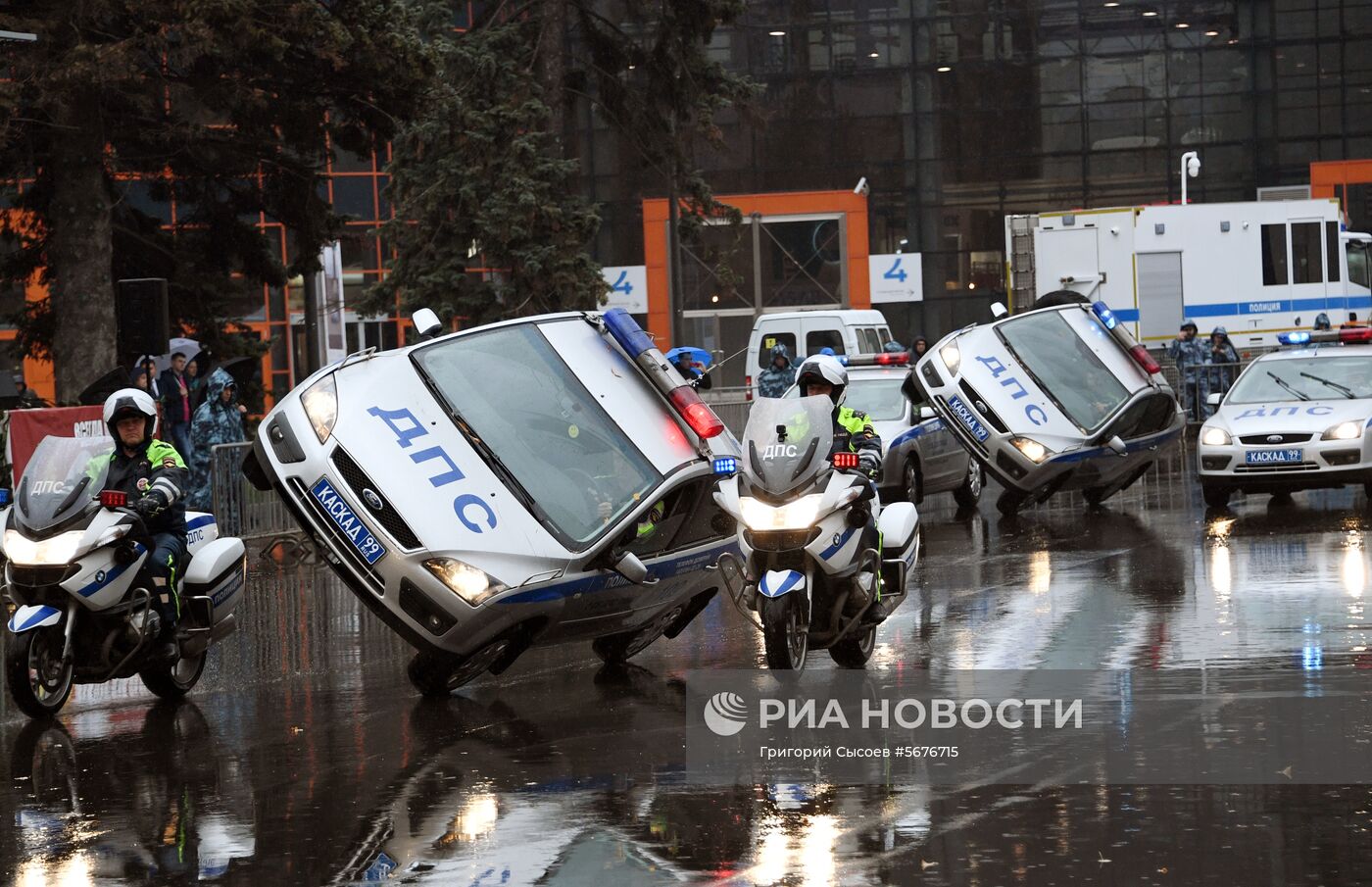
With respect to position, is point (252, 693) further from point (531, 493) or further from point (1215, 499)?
point (1215, 499)

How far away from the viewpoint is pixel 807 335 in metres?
35.3

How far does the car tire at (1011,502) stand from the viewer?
2015cm

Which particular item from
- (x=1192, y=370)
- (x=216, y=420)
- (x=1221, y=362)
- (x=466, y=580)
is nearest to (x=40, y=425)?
(x=216, y=420)

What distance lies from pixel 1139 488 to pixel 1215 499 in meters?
3.53

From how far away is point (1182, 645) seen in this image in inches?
437

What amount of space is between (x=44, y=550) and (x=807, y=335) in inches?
1009

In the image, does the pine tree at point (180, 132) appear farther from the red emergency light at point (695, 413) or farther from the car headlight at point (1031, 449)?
the red emergency light at point (695, 413)

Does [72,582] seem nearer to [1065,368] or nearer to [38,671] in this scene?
[38,671]

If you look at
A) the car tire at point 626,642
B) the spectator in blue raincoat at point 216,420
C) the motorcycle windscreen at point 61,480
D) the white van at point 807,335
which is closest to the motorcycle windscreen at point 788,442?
the car tire at point 626,642

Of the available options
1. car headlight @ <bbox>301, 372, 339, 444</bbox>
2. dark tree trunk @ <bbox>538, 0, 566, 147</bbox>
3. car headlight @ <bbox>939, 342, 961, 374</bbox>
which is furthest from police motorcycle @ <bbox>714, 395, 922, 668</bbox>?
dark tree trunk @ <bbox>538, 0, 566, 147</bbox>

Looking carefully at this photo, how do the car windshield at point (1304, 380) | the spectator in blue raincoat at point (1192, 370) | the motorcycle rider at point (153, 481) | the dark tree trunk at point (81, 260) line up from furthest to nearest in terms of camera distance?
the spectator in blue raincoat at point (1192, 370), the dark tree trunk at point (81, 260), the car windshield at point (1304, 380), the motorcycle rider at point (153, 481)

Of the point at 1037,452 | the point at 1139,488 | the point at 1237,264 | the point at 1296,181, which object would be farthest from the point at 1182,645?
the point at 1296,181

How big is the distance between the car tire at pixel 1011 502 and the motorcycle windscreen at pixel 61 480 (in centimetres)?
1120

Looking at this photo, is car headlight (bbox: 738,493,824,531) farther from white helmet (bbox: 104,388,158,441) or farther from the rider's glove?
white helmet (bbox: 104,388,158,441)
